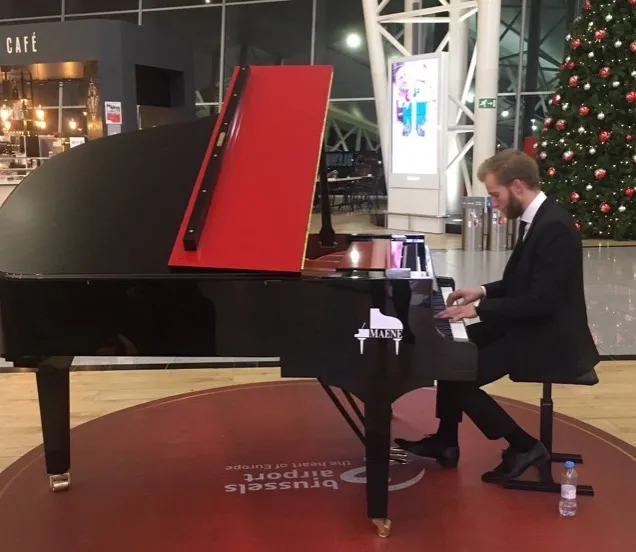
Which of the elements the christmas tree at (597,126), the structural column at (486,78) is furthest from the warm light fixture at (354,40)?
the christmas tree at (597,126)

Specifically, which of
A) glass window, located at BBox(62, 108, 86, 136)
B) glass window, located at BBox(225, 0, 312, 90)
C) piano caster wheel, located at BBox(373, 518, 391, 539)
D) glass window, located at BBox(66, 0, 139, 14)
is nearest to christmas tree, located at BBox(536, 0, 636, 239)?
glass window, located at BBox(225, 0, 312, 90)

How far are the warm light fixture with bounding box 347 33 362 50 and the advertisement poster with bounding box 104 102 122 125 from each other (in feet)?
19.2

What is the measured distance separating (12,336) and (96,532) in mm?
793

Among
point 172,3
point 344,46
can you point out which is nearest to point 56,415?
point 344,46

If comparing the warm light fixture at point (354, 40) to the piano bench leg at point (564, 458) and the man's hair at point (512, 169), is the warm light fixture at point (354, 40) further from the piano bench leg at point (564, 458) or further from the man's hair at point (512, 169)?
the piano bench leg at point (564, 458)

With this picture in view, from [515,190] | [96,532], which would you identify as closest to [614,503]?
[515,190]

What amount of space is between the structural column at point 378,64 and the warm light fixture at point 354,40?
9.73ft

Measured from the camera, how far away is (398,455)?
3148 mm

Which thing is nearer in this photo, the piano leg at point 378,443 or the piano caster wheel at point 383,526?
the piano leg at point 378,443

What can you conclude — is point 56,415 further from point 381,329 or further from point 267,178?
point 381,329

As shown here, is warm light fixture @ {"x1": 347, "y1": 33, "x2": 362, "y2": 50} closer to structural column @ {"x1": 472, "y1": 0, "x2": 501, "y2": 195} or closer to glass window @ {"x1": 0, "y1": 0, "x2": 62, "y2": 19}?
structural column @ {"x1": 472, "y1": 0, "x2": 501, "y2": 195}

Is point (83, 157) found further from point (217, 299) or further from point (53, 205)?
point (217, 299)

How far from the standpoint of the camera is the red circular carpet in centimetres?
250

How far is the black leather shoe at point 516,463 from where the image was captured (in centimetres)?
279
